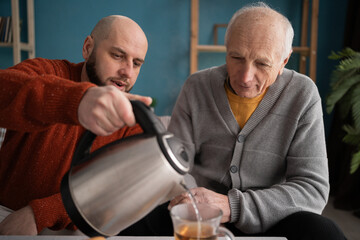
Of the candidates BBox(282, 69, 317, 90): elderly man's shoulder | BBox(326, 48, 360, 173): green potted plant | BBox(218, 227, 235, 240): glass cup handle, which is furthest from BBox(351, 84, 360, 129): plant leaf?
BBox(218, 227, 235, 240): glass cup handle

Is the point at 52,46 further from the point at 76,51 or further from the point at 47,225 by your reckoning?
the point at 47,225

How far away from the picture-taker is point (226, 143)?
4.49 feet

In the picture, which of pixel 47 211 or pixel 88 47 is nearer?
pixel 47 211

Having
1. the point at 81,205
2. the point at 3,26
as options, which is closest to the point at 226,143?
the point at 81,205

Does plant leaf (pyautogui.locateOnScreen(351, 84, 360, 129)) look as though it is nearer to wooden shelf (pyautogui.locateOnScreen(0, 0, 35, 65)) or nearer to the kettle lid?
A: the kettle lid

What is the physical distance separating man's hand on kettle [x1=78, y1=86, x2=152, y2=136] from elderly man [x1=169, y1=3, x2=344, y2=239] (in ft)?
1.90

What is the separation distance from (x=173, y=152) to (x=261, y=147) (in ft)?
2.76

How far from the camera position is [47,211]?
3.44ft

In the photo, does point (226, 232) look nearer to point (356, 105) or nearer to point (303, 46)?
point (356, 105)

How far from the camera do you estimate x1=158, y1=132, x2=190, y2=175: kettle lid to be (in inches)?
21.5

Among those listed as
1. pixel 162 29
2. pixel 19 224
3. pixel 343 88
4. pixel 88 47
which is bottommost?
pixel 19 224

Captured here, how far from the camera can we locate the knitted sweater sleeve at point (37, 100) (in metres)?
0.65

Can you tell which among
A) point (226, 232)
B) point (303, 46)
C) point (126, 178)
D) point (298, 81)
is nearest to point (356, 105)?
point (303, 46)

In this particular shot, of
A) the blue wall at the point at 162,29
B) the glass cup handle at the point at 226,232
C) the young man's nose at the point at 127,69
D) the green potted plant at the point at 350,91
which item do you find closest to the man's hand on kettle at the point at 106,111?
the glass cup handle at the point at 226,232
